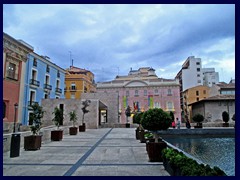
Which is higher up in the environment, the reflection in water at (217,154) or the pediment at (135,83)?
the pediment at (135,83)

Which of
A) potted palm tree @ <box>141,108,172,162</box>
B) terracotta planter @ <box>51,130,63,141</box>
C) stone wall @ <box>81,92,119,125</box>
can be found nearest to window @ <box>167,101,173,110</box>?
stone wall @ <box>81,92,119,125</box>

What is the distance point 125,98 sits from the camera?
38.3 m

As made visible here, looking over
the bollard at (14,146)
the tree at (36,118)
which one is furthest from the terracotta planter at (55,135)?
the bollard at (14,146)

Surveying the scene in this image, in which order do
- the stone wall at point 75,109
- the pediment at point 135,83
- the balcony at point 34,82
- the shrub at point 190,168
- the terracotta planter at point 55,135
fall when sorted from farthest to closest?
the pediment at point 135,83
the balcony at point 34,82
the stone wall at point 75,109
the terracotta planter at point 55,135
the shrub at point 190,168

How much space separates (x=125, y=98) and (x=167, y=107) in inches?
328

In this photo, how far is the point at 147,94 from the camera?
37.8m

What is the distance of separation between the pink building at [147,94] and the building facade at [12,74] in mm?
18845

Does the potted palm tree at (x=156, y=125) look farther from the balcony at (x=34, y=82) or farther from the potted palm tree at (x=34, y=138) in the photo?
the balcony at (x=34, y=82)

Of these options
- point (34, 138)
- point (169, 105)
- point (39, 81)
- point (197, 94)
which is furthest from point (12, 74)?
point (197, 94)

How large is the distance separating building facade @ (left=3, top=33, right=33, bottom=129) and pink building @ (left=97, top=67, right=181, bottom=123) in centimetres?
1885

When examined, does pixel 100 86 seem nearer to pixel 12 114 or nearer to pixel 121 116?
pixel 121 116

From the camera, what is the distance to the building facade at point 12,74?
19.1 m
